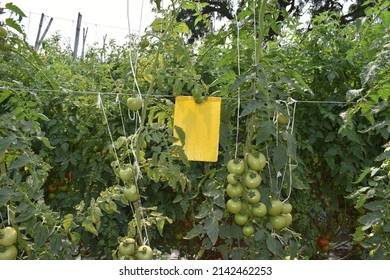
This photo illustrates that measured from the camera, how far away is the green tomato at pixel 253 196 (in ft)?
4.50

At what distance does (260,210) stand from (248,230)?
8 centimetres

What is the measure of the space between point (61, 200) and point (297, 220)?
1060 millimetres

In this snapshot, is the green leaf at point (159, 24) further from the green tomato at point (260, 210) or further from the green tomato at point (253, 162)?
the green tomato at point (260, 210)

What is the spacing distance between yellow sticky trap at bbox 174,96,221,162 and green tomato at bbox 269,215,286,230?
262 millimetres

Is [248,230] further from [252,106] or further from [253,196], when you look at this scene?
[252,106]

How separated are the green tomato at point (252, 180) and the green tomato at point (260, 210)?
6cm

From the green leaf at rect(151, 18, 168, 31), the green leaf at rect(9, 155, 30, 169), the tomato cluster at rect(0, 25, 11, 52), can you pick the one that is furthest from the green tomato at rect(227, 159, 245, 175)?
the tomato cluster at rect(0, 25, 11, 52)

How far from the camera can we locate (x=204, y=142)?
4.59 ft

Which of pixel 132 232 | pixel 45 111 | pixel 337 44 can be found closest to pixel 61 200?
pixel 45 111

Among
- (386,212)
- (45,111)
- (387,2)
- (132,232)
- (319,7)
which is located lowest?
(132,232)

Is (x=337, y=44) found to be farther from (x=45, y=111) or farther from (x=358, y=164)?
(x=45, y=111)

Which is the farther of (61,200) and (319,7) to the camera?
(319,7)

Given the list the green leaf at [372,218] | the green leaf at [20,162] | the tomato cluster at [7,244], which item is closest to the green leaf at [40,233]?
the tomato cluster at [7,244]

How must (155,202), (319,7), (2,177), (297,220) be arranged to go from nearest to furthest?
(2,177) → (155,202) → (297,220) → (319,7)
